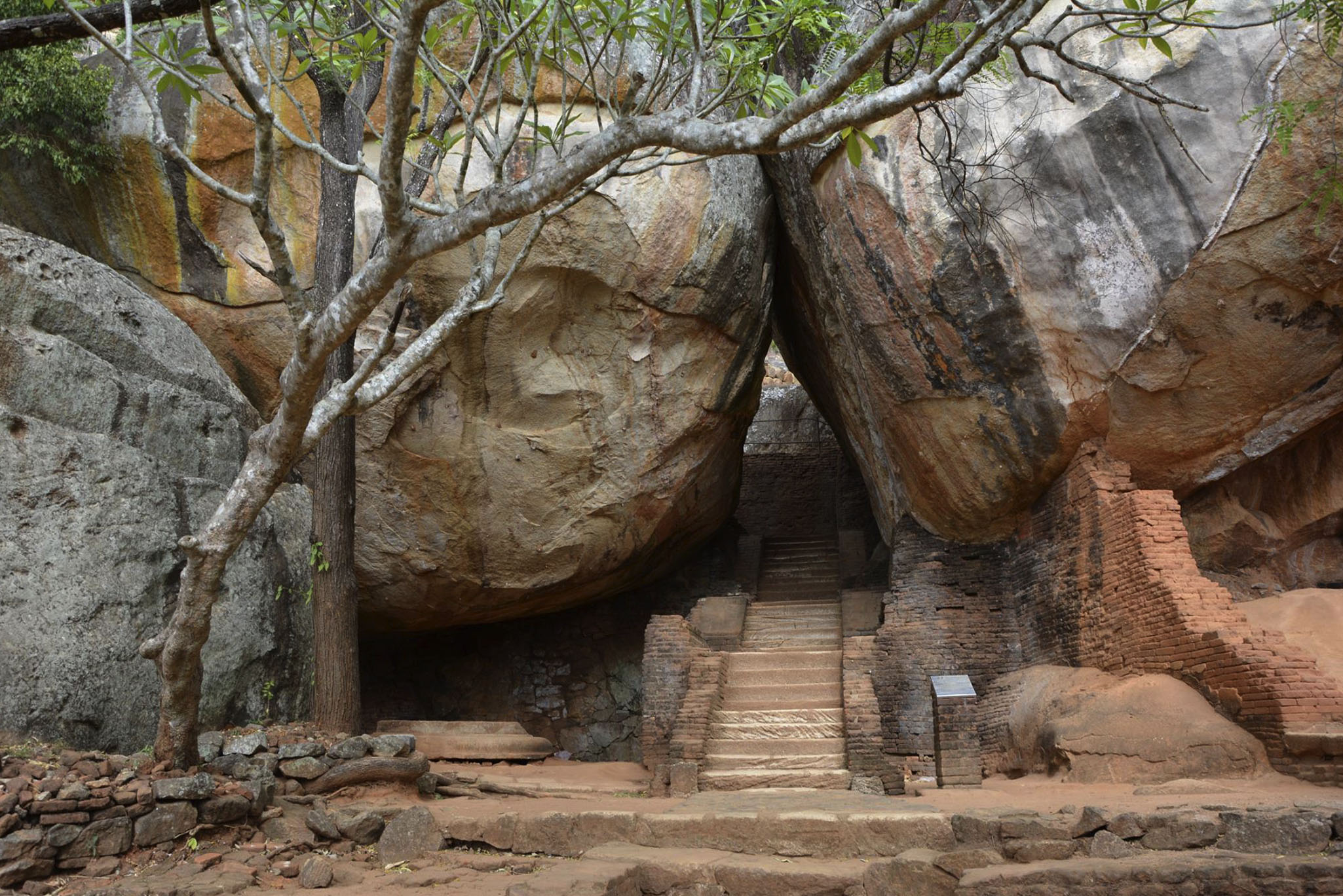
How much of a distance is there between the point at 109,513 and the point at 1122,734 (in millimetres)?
7401

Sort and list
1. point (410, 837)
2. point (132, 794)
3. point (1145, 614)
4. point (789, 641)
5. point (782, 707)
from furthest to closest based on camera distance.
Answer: point (789, 641) < point (782, 707) < point (1145, 614) < point (410, 837) < point (132, 794)

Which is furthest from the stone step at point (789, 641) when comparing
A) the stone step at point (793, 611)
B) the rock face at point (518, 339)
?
the rock face at point (518, 339)

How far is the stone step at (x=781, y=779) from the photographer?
8.46 meters

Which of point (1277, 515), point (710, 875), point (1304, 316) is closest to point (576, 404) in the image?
point (710, 875)

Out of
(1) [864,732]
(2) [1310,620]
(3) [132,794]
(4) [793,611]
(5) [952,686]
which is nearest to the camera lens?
(3) [132,794]

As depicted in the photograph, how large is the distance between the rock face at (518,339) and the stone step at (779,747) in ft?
11.0

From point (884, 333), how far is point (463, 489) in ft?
15.5

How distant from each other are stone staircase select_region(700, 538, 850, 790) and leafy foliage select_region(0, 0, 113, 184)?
8335mm

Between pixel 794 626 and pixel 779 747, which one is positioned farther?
pixel 794 626

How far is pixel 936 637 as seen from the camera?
402 inches

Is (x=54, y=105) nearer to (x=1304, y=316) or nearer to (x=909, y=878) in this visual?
(x=909, y=878)

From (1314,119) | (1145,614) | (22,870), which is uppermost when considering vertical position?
(1314,119)

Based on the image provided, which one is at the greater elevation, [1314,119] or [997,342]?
[1314,119]

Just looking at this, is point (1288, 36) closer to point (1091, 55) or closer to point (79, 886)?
point (1091, 55)
